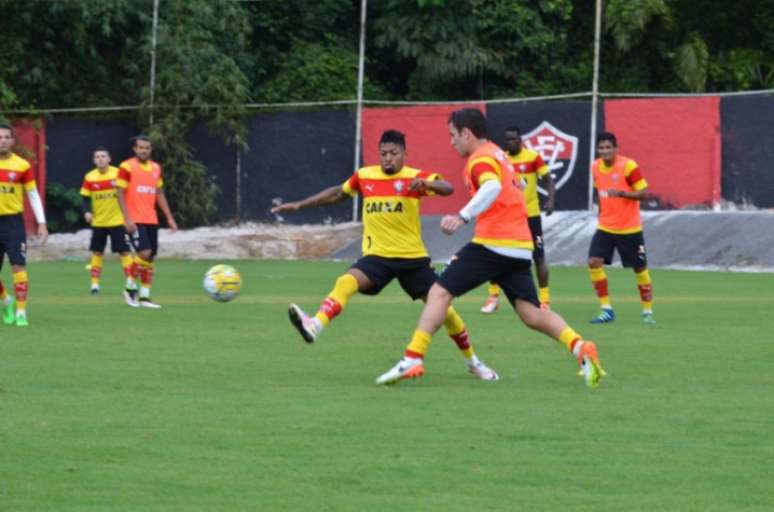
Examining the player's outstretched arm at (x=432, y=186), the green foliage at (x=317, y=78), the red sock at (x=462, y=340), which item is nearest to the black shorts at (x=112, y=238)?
the player's outstretched arm at (x=432, y=186)

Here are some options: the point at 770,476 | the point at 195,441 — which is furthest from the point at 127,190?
the point at 770,476

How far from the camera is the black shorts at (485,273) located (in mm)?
11047

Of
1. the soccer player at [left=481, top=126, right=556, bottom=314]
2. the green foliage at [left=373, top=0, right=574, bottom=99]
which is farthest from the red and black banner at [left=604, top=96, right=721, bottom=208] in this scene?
the soccer player at [left=481, top=126, right=556, bottom=314]

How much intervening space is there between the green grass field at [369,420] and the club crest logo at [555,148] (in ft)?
48.3

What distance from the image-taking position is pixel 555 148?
3158 cm

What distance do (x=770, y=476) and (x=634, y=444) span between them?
101cm

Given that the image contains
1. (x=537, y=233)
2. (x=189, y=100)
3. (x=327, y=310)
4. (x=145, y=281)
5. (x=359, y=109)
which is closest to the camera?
(x=327, y=310)

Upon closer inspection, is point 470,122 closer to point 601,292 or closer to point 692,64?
point 601,292

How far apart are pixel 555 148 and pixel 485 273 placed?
20768 millimetres

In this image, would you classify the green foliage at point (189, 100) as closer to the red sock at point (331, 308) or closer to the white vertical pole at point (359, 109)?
the white vertical pole at point (359, 109)

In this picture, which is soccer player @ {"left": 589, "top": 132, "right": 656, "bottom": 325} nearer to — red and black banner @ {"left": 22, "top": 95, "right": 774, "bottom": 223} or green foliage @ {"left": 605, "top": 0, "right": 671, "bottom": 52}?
red and black banner @ {"left": 22, "top": 95, "right": 774, "bottom": 223}

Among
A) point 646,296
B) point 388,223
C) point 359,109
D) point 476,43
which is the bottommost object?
point 646,296

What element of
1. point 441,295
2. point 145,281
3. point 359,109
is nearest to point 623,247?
point 145,281

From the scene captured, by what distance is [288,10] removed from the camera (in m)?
38.1
